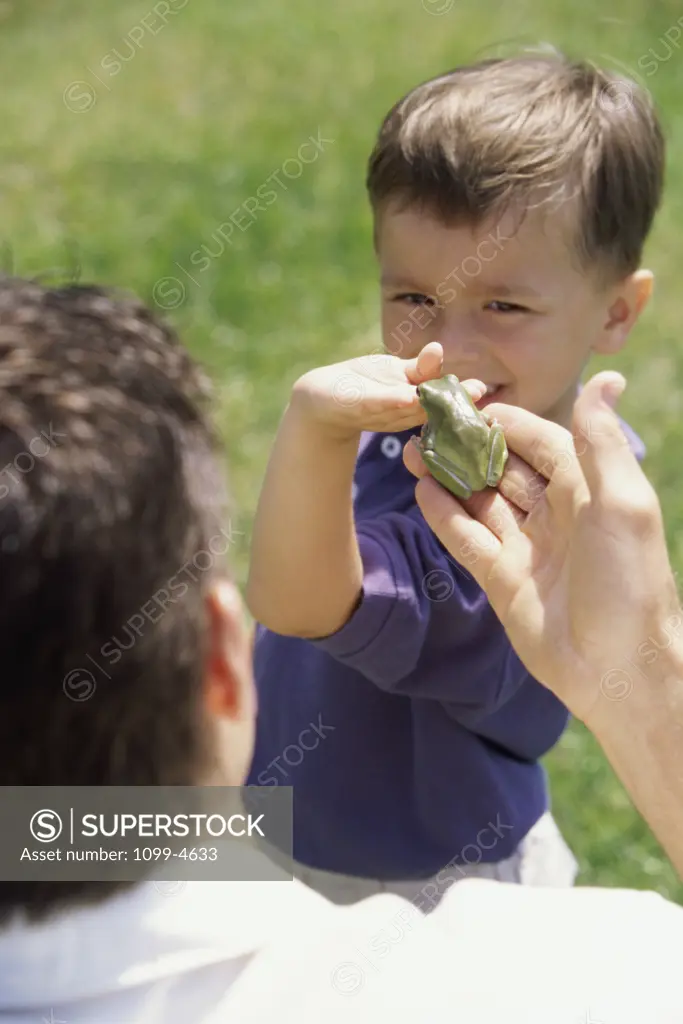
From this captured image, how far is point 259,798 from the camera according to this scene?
2.51 meters

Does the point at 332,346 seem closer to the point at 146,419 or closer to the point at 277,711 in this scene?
the point at 277,711

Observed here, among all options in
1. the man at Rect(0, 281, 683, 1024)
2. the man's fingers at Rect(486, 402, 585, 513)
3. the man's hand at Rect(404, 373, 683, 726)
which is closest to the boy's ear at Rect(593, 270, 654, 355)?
the man's fingers at Rect(486, 402, 585, 513)

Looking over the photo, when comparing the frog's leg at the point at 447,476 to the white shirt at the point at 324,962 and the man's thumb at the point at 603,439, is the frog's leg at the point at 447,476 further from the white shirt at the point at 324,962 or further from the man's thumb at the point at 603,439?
the white shirt at the point at 324,962

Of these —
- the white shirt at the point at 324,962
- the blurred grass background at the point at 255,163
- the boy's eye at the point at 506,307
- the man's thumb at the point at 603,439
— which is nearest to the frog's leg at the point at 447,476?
the man's thumb at the point at 603,439

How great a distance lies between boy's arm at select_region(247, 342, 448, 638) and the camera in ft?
6.40

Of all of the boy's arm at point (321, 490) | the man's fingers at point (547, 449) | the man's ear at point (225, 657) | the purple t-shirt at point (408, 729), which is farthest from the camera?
the purple t-shirt at point (408, 729)

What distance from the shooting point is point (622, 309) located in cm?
251

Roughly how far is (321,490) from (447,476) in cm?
24

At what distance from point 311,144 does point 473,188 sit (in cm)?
459

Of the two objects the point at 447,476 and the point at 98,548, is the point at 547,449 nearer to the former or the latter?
the point at 447,476

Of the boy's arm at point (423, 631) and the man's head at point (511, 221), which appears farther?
the man's head at point (511, 221)

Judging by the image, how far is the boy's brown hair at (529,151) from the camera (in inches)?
88.3

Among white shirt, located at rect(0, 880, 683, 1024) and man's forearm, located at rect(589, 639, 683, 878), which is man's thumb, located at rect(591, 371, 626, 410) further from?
white shirt, located at rect(0, 880, 683, 1024)

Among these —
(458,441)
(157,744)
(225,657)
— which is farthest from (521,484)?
(157,744)
